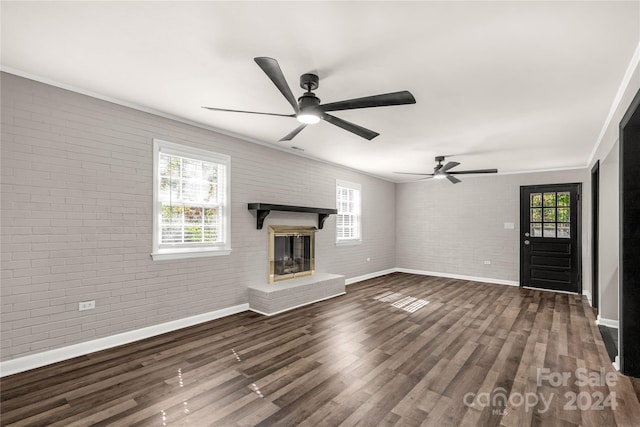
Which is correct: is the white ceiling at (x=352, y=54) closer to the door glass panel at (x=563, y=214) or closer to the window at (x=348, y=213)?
the window at (x=348, y=213)

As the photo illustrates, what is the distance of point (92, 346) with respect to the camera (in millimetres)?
3275

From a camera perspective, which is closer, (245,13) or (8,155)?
(245,13)

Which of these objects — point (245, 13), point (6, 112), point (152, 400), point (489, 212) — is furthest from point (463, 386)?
point (489, 212)

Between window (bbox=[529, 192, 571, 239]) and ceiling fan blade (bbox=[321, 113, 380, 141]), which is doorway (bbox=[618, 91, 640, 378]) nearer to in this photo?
ceiling fan blade (bbox=[321, 113, 380, 141])

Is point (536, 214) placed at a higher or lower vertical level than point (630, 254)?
higher

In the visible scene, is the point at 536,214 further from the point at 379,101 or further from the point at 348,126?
the point at 379,101

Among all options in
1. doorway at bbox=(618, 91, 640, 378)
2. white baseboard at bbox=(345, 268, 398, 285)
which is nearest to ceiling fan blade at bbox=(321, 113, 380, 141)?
doorway at bbox=(618, 91, 640, 378)

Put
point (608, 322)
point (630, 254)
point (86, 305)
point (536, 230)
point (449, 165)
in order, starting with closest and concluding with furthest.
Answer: point (630, 254) → point (86, 305) → point (608, 322) → point (449, 165) → point (536, 230)

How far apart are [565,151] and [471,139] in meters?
2.04

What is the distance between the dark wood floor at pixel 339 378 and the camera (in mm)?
2256

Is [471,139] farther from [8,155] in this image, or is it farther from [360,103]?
[8,155]

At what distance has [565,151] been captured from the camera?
5336mm

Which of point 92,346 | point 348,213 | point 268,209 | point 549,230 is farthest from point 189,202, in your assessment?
point 549,230

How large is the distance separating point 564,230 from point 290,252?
5.92 m
